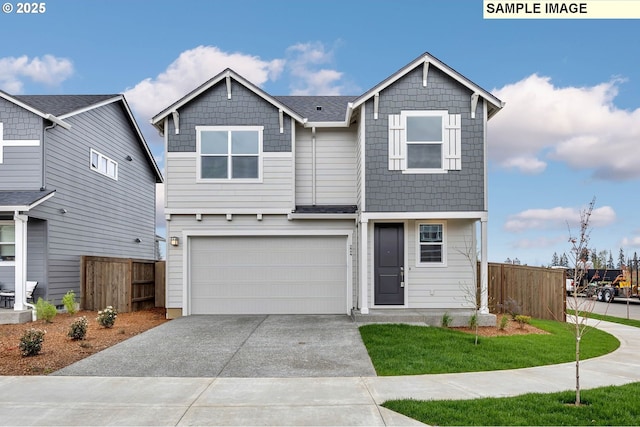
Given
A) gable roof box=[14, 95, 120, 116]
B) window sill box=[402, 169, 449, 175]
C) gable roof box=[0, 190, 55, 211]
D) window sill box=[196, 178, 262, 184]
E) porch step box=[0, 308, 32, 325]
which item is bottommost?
porch step box=[0, 308, 32, 325]

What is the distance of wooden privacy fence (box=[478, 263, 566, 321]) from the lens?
13500mm

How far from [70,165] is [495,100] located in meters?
12.6

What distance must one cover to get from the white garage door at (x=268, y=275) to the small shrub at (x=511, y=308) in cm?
438

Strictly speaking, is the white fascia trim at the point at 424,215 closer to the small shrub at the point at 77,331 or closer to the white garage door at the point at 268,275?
the white garage door at the point at 268,275

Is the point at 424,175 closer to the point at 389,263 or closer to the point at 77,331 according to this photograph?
the point at 389,263

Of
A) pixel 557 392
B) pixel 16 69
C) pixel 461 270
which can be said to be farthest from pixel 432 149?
pixel 16 69

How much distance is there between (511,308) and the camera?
43.9 feet

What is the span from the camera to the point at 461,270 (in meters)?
12.5

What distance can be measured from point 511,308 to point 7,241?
14.2m

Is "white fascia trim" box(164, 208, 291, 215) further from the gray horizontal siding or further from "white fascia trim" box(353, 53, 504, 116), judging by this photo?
the gray horizontal siding

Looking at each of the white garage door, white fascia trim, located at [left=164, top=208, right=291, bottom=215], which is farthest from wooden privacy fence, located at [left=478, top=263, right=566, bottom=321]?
white fascia trim, located at [left=164, top=208, right=291, bottom=215]

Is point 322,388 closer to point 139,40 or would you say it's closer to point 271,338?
point 271,338

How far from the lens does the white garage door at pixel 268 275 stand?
1326 centimetres

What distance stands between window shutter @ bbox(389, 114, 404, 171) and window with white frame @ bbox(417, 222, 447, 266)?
1.74 metres
